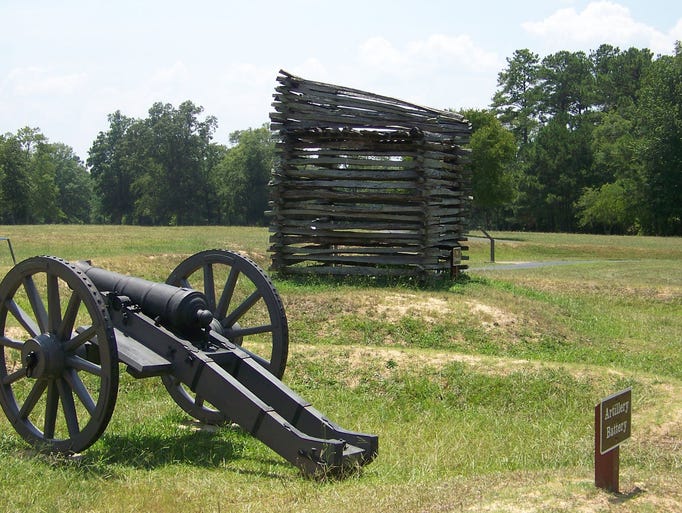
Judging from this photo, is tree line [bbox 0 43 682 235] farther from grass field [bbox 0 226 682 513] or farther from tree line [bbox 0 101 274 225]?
grass field [bbox 0 226 682 513]

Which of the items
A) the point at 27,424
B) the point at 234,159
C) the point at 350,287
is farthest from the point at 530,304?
the point at 234,159

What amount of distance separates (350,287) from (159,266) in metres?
5.32

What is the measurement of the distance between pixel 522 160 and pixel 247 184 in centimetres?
2422

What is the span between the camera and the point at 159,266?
62.7ft

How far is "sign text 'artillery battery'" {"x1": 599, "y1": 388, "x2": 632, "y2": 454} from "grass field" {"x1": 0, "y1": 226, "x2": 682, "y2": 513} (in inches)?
12.0

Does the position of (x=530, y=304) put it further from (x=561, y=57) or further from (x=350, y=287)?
(x=561, y=57)

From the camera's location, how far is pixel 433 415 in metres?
8.99

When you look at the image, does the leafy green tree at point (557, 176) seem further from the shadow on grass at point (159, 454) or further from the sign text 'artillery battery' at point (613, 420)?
the sign text 'artillery battery' at point (613, 420)

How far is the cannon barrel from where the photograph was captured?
6.81 m

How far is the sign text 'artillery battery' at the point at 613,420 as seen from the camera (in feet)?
17.1

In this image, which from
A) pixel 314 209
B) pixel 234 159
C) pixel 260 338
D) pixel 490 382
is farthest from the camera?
pixel 234 159

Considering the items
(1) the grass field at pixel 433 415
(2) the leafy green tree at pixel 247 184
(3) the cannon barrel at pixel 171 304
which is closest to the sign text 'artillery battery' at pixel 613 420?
(1) the grass field at pixel 433 415

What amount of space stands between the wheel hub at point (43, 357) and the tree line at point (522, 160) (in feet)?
148

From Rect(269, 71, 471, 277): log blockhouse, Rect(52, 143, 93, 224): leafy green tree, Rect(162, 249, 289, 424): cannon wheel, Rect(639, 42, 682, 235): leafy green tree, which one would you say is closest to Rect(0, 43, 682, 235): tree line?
Rect(639, 42, 682, 235): leafy green tree
